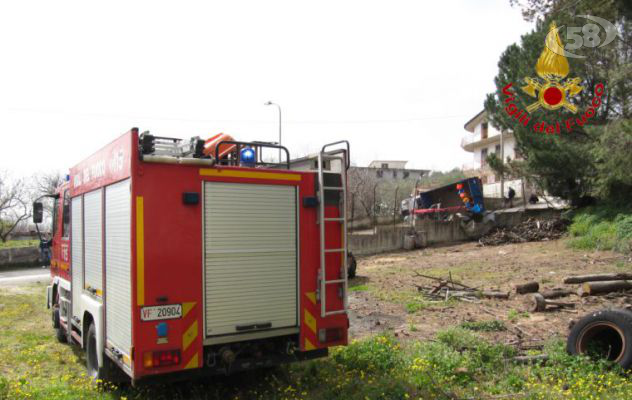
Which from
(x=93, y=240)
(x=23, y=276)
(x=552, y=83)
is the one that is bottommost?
(x=23, y=276)

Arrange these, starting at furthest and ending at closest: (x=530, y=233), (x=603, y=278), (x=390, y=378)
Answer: (x=530, y=233) < (x=603, y=278) < (x=390, y=378)

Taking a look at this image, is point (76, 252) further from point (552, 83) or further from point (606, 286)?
point (552, 83)

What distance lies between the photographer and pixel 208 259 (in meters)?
4.88

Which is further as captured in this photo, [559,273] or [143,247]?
[559,273]

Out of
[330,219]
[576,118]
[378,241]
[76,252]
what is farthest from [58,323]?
[576,118]

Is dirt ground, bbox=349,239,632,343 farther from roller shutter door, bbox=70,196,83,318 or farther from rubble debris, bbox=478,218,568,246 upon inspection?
roller shutter door, bbox=70,196,83,318

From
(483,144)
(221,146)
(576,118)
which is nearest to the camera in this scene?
(221,146)

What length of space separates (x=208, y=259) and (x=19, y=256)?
24812 millimetres

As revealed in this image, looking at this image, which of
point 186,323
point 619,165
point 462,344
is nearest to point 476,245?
point 619,165

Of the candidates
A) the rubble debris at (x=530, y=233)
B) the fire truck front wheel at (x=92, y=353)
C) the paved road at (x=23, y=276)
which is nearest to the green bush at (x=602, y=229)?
the rubble debris at (x=530, y=233)

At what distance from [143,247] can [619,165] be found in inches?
622

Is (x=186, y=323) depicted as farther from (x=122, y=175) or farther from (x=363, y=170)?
(x=363, y=170)

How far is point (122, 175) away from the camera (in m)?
4.89

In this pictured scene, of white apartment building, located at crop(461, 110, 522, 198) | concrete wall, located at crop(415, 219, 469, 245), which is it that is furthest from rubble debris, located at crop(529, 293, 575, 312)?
white apartment building, located at crop(461, 110, 522, 198)
